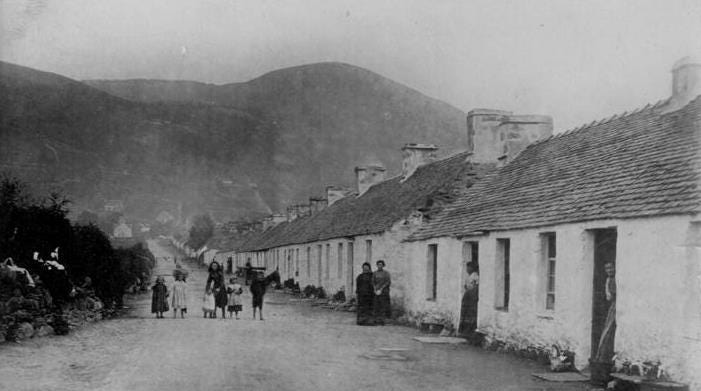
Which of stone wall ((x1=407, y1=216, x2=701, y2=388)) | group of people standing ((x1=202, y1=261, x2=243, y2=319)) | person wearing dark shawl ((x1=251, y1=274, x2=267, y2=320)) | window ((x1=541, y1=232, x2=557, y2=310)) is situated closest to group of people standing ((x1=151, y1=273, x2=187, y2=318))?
group of people standing ((x1=202, y1=261, x2=243, y2=319))

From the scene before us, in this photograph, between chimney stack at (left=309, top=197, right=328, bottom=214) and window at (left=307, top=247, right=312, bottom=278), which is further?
chimney stack at (left=309, top=197, right=328, bottom=214)

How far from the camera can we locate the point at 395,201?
87.2 ft

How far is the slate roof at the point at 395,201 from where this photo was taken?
69.6 ft

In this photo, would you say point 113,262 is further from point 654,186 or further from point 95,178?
point 95,178

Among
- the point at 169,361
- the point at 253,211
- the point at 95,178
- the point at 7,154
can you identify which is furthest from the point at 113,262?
the point at 253,211

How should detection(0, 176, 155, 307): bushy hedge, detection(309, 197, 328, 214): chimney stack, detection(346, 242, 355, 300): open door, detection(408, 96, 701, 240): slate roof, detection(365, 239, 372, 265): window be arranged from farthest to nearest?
detection(309, 197, 328, 214): chimney stack → detection(346, 242, 355, 300): open door → detection(365, 239, 372, 265): window → detection(0, 176, 155, 307): bushy hedge → detection(408, 96, 701, 240): slate roof

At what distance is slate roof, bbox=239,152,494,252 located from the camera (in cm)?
2121

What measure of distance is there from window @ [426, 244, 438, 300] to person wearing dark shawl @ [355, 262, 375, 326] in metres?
1.62

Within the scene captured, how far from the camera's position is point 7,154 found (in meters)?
85.9

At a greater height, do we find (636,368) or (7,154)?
(7,154)

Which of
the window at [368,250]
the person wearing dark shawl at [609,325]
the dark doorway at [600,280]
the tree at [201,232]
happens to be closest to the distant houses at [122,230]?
the tree at [201,232]

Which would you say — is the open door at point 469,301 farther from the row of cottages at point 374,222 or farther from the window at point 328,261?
the window at point 328,261

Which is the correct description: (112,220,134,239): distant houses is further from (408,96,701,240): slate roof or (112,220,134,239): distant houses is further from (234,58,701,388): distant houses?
(408,96,701,240): slate roof

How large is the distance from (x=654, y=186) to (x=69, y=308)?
13.9 m
